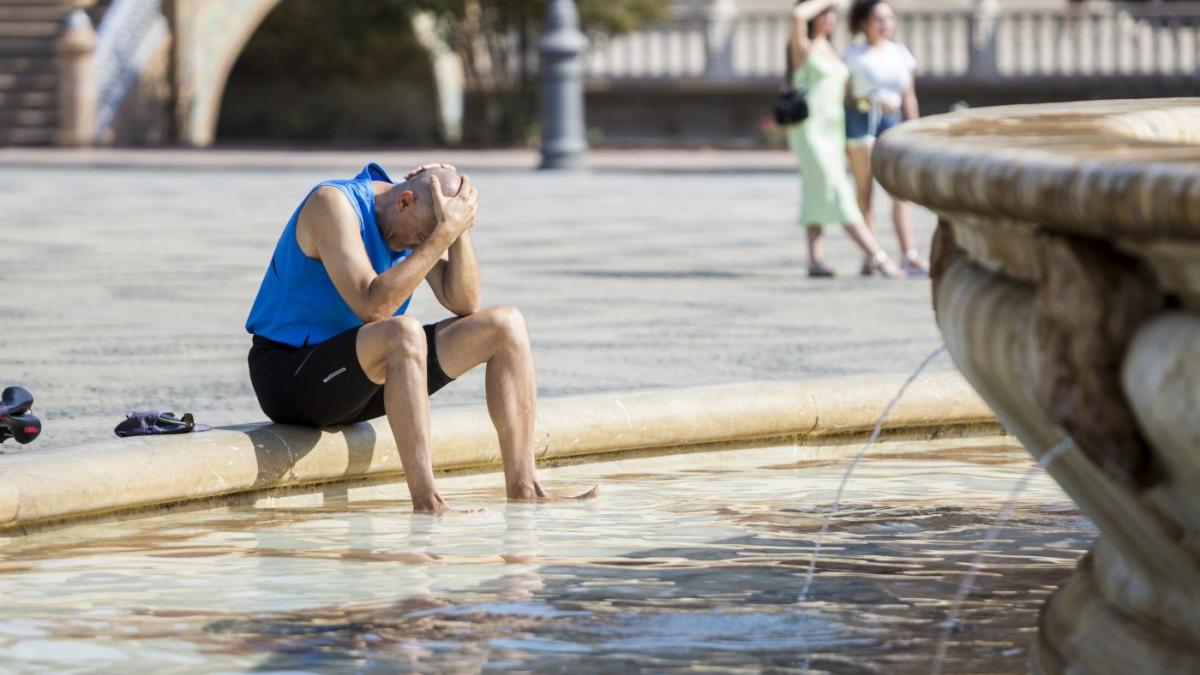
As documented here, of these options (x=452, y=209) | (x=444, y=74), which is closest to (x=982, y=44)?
(x=444, y=74)

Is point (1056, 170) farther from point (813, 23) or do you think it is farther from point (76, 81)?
point (76, 81)

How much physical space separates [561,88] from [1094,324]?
2027 cm

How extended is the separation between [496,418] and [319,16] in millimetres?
27117

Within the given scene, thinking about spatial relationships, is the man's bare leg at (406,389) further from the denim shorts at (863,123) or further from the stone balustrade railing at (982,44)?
the stone balustrade railing at (982,44)

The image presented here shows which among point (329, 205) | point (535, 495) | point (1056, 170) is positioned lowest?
point (535, 495)

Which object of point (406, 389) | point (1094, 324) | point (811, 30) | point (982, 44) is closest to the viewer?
point (1094, 324)

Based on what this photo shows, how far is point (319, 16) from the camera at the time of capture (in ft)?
105

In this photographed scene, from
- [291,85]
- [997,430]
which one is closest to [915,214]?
[997,430]

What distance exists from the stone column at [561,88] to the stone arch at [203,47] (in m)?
7.57

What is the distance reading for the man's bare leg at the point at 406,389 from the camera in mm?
5246

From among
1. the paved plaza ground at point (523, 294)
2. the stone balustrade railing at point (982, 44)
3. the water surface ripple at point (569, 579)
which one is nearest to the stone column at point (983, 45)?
the stone balustrade railing at point (982, 44)

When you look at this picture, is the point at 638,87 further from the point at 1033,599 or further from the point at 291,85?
the point at 1033,599

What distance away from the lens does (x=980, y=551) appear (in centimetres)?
479

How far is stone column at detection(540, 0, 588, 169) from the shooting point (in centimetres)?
2281
